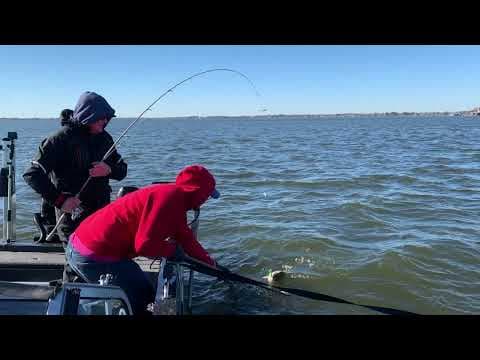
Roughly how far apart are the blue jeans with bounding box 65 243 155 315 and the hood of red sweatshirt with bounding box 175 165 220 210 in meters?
0.76

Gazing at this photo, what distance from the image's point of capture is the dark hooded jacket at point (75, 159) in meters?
4.64

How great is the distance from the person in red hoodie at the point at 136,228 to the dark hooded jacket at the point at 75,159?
43.0 inches

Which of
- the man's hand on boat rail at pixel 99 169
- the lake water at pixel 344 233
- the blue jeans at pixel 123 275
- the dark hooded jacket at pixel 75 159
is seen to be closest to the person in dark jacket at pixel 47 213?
the dark hooded jacket at pixel 75 159

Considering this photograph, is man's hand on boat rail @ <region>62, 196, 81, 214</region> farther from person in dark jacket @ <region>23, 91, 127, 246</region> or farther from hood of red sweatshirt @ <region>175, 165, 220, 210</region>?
hood of red sweatshirt @ <region>175, 165, 220, 210</region>

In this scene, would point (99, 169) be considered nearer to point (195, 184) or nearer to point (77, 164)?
point (77, 164)

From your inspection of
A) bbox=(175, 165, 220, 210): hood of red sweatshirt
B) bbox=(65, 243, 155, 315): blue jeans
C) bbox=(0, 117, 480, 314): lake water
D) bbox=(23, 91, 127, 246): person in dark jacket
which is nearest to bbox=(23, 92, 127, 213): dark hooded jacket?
bbox=(23, 91, 127, 246): person in dark jacket

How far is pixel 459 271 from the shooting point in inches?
299

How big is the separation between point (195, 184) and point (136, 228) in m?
0.55

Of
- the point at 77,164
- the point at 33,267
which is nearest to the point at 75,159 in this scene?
the point at 77,164

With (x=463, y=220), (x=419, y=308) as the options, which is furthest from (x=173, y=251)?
(x=463, y=220)

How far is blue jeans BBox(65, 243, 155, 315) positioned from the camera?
3.75m

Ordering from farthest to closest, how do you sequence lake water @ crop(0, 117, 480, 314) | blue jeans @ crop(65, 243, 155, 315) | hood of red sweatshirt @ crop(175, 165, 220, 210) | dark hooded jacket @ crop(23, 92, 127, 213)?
lake water @ crop(0, 117, 480, 314), dark hooded jacket @ crop(23, 92, 127, 213), blue jeans @ crop(65, 243, 155, 315), hood of red sweatshirt @ crop(175, 165, 220, 210)
